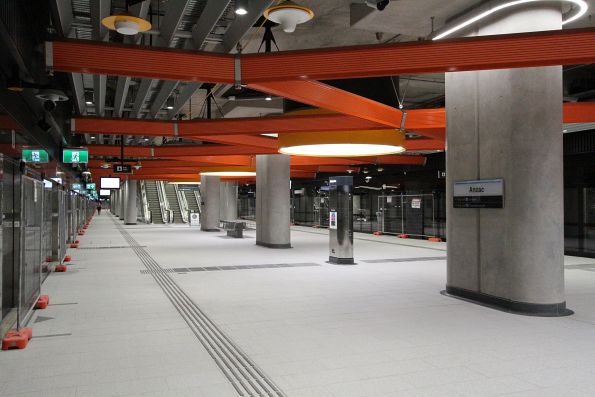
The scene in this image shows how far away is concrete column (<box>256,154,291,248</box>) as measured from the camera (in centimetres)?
1653

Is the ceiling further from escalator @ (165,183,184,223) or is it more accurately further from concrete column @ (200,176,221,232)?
escalator @ (165,183,184,223)

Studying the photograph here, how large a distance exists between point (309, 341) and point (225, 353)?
93 centimetres

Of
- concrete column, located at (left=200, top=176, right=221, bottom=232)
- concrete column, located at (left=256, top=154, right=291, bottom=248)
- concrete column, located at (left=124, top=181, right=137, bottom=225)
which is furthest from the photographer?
concrete column, located at (left=124, top=181, right=137, bottom=225)

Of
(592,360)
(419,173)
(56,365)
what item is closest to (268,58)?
(56,365)

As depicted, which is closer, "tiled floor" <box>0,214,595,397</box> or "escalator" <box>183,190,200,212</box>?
"tiled floor" <box>0,214,595,397</box>

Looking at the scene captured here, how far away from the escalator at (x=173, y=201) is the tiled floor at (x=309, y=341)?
2952 cm

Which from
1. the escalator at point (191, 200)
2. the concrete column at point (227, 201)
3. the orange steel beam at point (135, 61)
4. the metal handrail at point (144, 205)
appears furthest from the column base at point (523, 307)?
the escalator at point (191, 200)

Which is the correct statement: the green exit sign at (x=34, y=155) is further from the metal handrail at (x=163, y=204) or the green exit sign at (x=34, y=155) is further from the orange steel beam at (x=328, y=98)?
the metal handrail at (x=163, y=204)

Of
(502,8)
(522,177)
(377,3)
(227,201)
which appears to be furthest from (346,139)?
(227,201)

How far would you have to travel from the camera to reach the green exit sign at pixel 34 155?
7961mm

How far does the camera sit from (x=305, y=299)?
761cm

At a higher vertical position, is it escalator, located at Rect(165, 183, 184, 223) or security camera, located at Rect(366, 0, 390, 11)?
security camera, located at Rect(366, 0, 390, 11)

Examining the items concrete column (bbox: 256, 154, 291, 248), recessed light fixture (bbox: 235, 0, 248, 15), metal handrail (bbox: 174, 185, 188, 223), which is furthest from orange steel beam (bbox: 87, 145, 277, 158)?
metal handrail (bbox: 174, 185, 188, 223)

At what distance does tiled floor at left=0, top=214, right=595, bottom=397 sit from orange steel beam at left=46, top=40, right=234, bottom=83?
9.71ft
